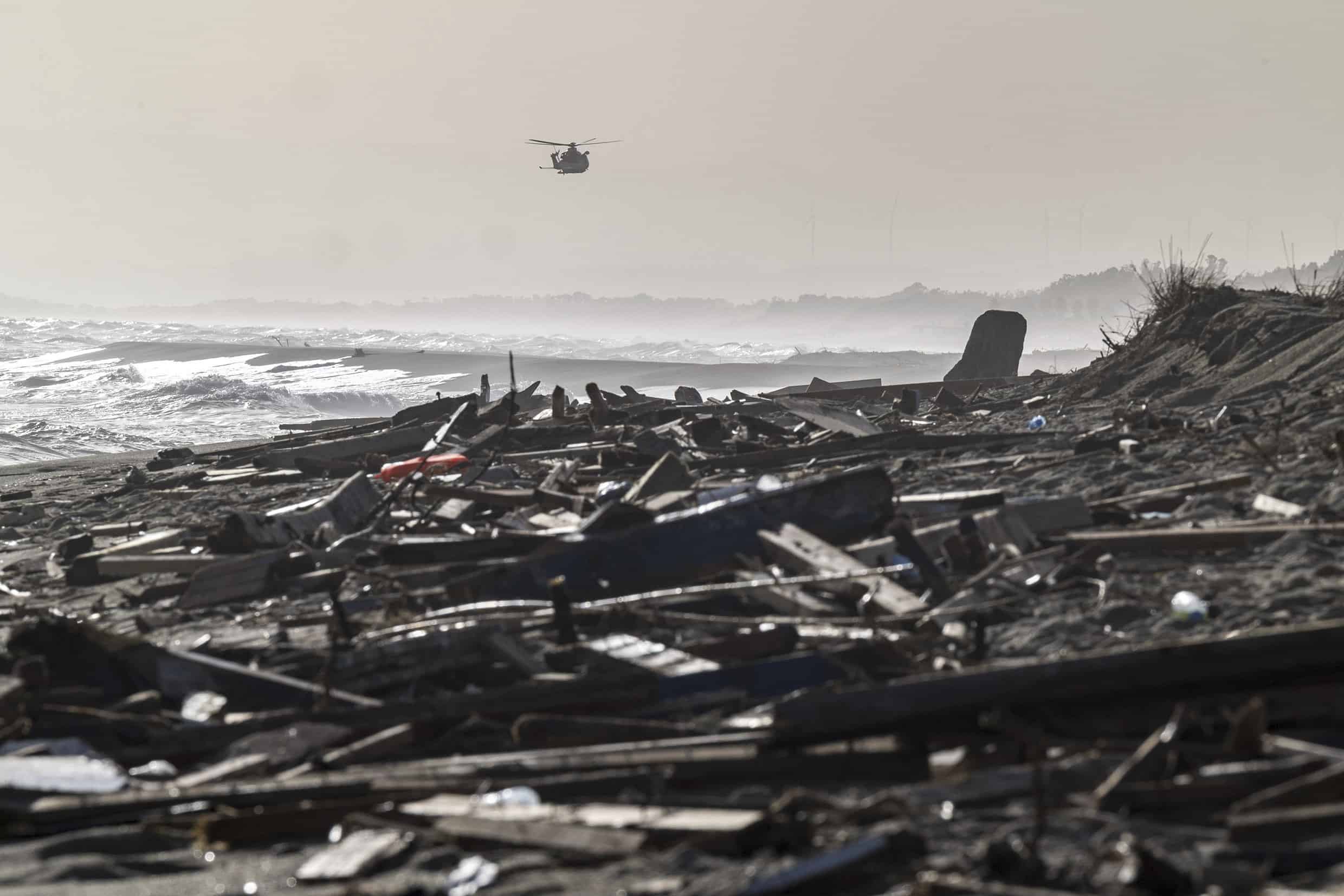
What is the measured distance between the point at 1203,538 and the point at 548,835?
401cm

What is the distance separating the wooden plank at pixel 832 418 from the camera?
1154 centimetres

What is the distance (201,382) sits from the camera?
143 feet

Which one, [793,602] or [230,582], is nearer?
[793,602]

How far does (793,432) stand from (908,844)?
29.4 ft

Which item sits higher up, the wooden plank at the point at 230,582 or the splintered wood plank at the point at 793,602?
the splintered wood plank at the point at 793,602

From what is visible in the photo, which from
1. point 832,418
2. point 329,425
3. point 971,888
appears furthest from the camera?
point 329,425

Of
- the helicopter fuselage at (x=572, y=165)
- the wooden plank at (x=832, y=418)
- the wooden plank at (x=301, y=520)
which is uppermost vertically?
the helicopter fuselage at (x=572, y=165)

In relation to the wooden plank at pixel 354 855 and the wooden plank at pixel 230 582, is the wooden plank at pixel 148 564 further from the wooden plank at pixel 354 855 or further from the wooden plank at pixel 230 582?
the wooden plank at pixel 354 855

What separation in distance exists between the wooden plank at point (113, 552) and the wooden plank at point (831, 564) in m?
4.72

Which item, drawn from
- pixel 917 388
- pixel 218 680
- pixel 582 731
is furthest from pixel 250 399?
pixel 582 731

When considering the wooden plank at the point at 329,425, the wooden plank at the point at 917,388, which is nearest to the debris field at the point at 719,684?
the wooden plank at the point at 917,388

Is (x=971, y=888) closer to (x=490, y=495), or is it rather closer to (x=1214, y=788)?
(x=1214, y=788)

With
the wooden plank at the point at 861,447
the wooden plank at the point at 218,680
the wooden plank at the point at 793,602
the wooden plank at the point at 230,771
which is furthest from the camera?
the wooden plank at the point at 861,447

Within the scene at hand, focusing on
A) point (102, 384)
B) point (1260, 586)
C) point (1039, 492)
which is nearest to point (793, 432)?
point (1039, 492)
